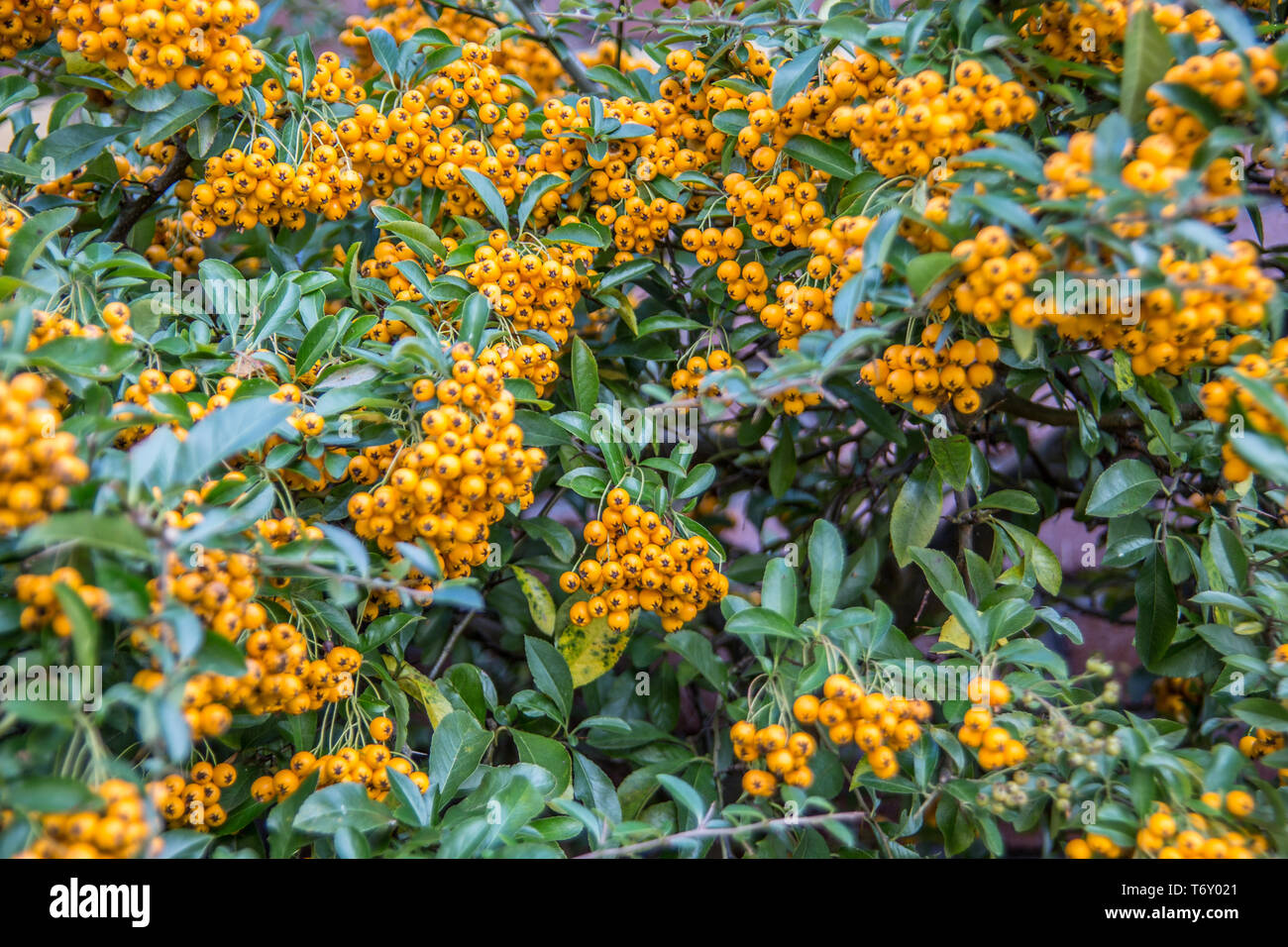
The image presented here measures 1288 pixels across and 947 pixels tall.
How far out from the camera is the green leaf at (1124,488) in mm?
1973

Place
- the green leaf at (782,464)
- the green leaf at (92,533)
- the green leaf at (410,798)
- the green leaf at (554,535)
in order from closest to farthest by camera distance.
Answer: the green leaf at (92,533), the green leaf at (410,798), the green leaf at (554,535), the green leaf at (782,464)

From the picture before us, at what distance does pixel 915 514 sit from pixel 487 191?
1252 mm

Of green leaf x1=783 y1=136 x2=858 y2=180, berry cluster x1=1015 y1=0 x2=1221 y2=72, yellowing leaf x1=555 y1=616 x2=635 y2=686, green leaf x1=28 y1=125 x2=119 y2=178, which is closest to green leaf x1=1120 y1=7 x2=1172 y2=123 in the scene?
berry cluster x1=1015 y1=0 x2=1221 y2=72

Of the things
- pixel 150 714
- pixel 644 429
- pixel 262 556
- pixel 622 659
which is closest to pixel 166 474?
pixel 262 556

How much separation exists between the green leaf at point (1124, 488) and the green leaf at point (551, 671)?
1243mm

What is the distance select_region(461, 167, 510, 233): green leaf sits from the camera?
1.99 m

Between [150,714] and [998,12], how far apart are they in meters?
2.01

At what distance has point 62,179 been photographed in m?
2.29

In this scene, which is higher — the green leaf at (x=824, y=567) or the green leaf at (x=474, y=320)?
the green leaf at (x=474, y=320)

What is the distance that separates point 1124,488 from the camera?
6.55 ft

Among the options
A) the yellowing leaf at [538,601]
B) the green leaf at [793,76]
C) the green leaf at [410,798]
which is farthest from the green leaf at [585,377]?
the green leaf at [410,798]

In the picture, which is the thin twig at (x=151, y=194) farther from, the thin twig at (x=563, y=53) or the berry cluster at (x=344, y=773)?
the berry cluster at (x=344, y=773)

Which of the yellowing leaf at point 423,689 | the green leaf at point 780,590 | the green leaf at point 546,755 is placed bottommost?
the green leaf at point 546,755
